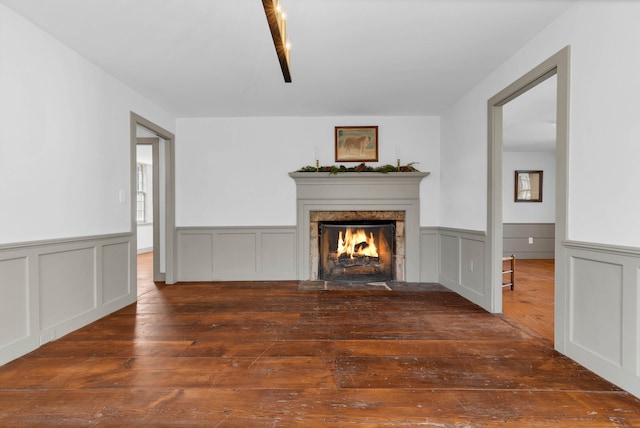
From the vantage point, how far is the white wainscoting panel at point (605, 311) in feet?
5.73

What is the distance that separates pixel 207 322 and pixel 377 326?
1.56m

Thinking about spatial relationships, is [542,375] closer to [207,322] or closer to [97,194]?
[207,322]

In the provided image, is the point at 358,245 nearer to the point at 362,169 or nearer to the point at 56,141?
the point at 362,169

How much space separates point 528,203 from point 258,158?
5834mm

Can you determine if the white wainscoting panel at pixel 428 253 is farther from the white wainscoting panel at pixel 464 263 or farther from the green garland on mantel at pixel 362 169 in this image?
the green garland on mantel at pixel 362 169

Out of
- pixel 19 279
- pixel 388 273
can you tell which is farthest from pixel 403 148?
pixel 19 279

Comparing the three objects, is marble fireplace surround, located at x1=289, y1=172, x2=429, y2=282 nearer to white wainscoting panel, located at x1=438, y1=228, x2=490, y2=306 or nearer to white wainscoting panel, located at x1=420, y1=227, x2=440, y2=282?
white wainscoting panel, located at x1=420, y1=227, x2=440, y2=282

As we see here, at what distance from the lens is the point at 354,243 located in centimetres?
466

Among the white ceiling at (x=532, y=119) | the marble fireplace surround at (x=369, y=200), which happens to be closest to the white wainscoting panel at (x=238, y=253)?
the marble fireplace surround at (x=369, y=200)

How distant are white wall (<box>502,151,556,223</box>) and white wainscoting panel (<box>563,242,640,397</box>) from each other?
512 cm

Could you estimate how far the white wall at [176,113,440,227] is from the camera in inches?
179

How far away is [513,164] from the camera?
6738 mm

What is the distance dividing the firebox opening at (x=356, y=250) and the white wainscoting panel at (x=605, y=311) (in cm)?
252

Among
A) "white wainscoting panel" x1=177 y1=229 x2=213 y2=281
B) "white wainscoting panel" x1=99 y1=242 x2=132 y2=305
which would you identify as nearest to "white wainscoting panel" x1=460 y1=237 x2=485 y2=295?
"white wainscoting panel" x1=177 y1=229 x2=213 y2=281
